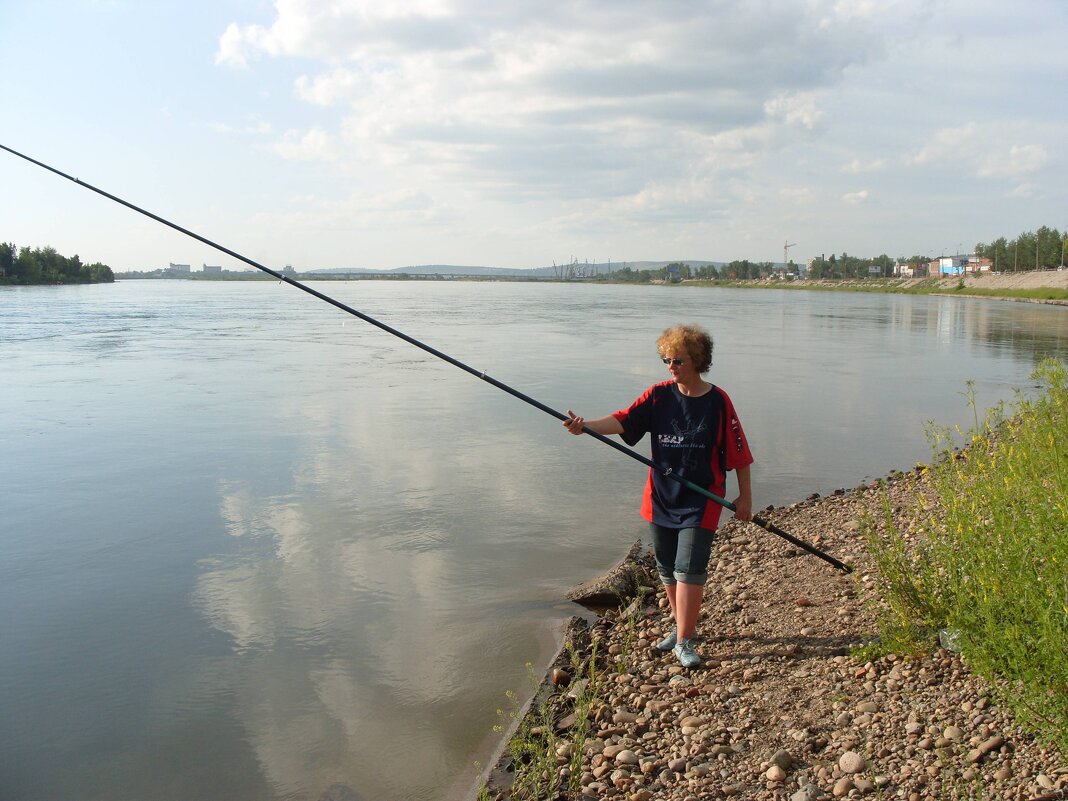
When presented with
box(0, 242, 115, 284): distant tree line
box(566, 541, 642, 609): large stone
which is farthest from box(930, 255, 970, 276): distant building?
box(566, 541, 642, 609): large stone

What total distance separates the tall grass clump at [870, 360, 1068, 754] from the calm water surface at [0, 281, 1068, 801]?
249 centimetres

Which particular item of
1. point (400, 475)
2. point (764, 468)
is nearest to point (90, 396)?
point (400, 475)

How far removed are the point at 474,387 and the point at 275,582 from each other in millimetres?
12504

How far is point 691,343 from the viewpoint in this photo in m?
4.72

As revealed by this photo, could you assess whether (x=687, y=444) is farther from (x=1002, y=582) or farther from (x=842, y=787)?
(x=842, y=787)

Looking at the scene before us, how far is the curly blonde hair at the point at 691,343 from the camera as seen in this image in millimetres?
4695

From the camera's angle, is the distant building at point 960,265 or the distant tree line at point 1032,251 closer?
the distant tree line at point 1032,251

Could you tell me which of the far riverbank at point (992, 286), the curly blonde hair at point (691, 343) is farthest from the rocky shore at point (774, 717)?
the far riverbank at point (992, 286)

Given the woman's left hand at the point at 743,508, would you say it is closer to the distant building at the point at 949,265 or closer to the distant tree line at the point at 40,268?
the distant tree line at the point at 40,268

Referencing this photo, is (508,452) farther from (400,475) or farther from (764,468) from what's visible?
(764,468)

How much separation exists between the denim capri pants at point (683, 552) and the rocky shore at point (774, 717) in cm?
59

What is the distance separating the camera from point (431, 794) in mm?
4539

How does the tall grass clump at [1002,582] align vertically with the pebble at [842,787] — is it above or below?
above

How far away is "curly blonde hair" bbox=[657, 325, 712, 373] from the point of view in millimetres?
4695
